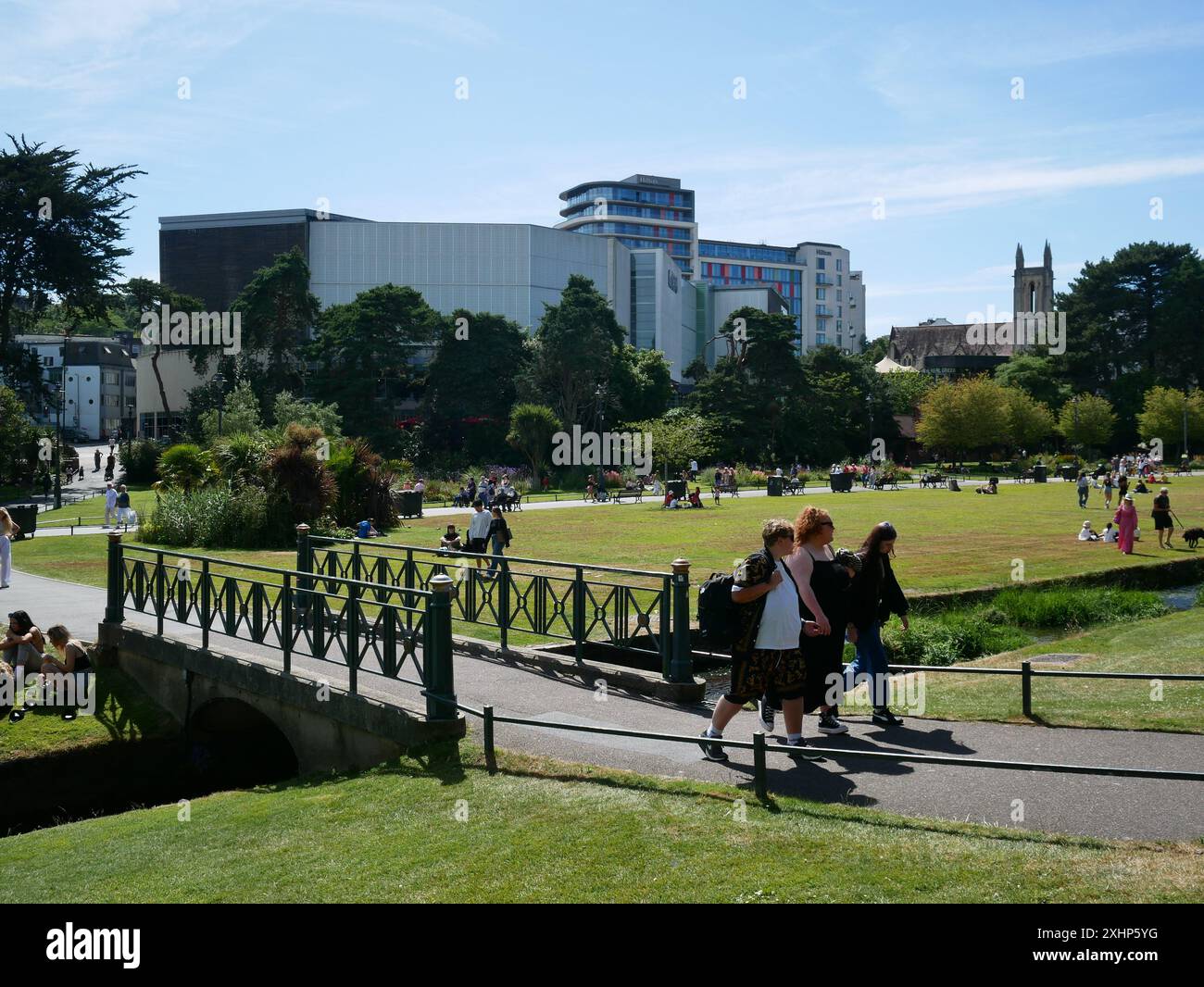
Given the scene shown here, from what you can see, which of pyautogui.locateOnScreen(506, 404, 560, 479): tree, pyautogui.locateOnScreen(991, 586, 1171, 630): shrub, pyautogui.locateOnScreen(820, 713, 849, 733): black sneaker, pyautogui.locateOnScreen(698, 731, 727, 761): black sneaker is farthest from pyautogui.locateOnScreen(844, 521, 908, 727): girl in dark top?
pyautogui.locateOnScreen(506, 404, 560, 479): tree

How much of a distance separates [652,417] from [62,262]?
129 ft

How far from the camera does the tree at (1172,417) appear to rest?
84250 millimetres

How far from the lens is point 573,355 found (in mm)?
71500

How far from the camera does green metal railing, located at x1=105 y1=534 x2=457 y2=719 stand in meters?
9.52

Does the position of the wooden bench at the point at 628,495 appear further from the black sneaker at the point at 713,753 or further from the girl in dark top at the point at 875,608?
→ the black sneaker at the point at 713,753

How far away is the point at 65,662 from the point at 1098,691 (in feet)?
40.4

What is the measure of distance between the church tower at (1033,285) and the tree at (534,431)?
321ft

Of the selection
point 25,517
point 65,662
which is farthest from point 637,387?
point 65,662

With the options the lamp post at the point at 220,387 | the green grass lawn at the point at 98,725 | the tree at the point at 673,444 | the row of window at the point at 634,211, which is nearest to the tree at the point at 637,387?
the tree at the point at 673,444

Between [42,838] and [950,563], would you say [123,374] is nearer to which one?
[950,563]

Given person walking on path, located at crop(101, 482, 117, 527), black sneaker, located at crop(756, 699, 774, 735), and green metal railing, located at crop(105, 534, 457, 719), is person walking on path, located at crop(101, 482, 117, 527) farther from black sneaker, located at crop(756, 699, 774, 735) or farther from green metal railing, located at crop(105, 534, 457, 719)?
black sneaker, located at crop(756, 699, 774, 735)

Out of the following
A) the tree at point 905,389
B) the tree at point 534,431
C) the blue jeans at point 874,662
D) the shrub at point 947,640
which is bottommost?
the shrub at point 947,640

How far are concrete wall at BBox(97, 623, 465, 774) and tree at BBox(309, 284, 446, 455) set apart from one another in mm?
52516
